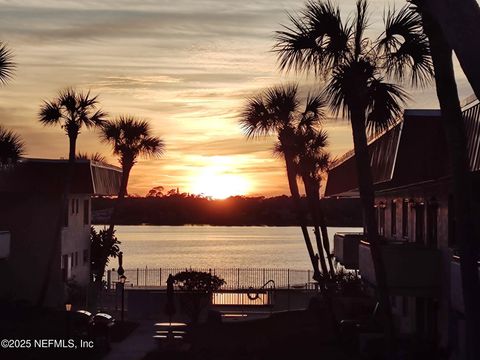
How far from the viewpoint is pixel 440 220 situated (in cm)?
2745

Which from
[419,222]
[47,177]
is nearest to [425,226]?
[419,222]

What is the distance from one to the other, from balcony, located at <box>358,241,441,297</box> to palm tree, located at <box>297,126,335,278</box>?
10.9m

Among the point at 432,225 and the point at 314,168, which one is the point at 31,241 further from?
the point at 432,225

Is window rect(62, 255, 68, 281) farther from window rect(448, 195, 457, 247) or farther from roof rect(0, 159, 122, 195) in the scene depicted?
window rect(448, 195, 457, 247)

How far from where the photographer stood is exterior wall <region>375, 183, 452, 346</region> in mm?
26328

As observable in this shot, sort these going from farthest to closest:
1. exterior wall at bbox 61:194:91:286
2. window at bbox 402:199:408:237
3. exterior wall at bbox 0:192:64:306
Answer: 1. exterior wall at bbox 61:194:91:286
2. exterior wall at bbox 0:192:64:306
3. window at bbox 402:199:408:237

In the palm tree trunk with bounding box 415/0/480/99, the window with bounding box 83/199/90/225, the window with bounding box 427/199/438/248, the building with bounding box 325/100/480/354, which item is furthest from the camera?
the window with bounding box 83/199/90/225

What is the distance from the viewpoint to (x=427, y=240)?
29906mm

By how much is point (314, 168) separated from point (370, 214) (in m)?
29.8

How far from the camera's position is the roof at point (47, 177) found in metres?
43.9

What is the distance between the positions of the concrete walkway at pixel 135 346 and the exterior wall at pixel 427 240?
9.14 metres

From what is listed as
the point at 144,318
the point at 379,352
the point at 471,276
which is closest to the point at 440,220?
the point at 379,352

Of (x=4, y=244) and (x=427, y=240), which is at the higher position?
(x=427, y=240)

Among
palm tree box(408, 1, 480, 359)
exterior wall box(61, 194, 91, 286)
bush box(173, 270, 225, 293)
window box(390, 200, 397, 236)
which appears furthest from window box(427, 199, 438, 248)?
exterior wall box(61, 194, 91, 286)
